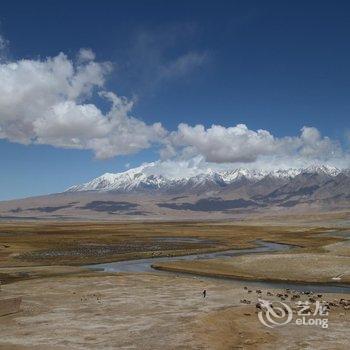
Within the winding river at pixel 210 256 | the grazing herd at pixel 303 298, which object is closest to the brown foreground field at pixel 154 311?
the grazing herd at pixel 303 298

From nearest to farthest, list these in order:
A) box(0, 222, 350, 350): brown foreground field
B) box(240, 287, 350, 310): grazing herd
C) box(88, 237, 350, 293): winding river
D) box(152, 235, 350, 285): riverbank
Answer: box(0, 222, 350, 350): brown foreground field < box(240, 287, 350, 310): grazing herd < box(88, 237, 350, 293): winding river < box(152, 235, 350, 285): riverbank

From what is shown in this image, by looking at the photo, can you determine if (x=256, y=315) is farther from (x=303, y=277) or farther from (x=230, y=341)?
(x=303, y=277)

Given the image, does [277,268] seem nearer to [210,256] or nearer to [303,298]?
[210,256]

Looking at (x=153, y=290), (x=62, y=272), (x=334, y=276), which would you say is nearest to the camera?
Result: (x=153, y=290)

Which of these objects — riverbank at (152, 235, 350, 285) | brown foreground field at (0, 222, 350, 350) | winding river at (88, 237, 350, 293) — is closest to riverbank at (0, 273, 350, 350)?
brown foreground field at (0, 222, 350, 350)

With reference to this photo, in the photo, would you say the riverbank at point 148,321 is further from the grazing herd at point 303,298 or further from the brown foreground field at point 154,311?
the grazing herd at point 303,298

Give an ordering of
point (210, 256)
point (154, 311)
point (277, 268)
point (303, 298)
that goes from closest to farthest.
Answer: point (154, 311)
point (303, 298)
point (277, 268)
point (210, 256)

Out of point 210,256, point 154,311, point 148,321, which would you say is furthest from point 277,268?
point 148,321

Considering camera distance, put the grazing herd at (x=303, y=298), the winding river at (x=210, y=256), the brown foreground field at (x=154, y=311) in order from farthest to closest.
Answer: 1. the winding river at (x=210, y=256)
2. the grazing herd at (x=303, y=298)
3. the brown foreground field at (x=154, y=311)

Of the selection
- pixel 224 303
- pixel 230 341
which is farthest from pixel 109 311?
pixel 230 341

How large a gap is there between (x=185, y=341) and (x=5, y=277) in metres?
39.0

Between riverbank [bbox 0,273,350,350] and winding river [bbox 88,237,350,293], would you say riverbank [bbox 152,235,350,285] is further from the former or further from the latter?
riverbank [bbox 0,273,350,350]

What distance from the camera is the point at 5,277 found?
203 ft

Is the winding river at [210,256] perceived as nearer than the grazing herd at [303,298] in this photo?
No
